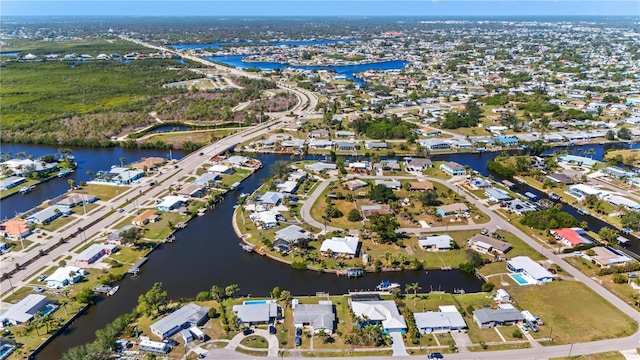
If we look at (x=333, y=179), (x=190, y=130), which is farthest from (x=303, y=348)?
(x=190, y=130)

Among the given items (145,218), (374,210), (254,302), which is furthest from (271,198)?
(254,302)

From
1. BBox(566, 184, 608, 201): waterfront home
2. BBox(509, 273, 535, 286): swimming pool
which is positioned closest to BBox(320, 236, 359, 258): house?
BBox(509, 273, 535, 286): swimming pool

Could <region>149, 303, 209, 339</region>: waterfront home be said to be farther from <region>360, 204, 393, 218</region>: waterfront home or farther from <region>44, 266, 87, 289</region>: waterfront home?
<region>360, 204, 393, 218</region>: waterfront home

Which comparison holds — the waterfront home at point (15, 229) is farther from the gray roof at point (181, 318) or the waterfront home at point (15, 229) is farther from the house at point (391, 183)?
the house at point (391, 183)

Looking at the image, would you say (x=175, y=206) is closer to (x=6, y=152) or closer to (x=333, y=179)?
(x=333, y=179)

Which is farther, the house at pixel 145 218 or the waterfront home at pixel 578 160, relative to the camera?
the waterfront home at pixel 578 160

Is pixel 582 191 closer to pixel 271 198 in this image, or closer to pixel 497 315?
pixel 497 315

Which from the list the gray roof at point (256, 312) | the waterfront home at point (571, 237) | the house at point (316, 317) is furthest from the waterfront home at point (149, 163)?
the waterfront home at point (571, 237)
